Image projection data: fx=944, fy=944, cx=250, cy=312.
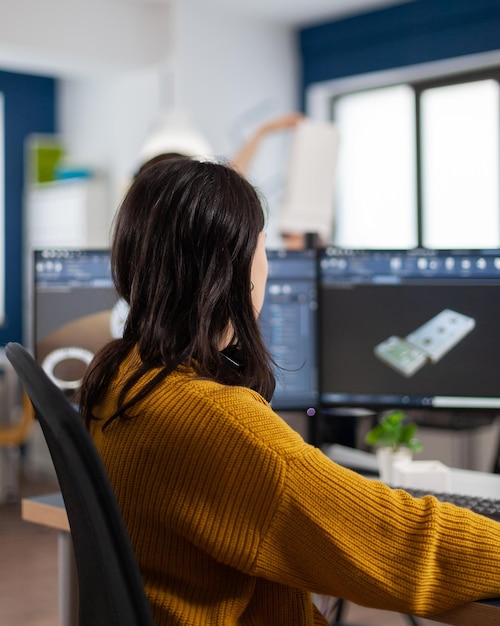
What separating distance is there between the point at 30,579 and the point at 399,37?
11.4ft

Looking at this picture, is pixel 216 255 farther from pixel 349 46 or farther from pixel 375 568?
pixel 349 46

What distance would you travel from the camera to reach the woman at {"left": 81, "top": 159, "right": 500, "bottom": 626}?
1031mm

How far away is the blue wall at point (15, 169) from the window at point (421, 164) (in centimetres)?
202

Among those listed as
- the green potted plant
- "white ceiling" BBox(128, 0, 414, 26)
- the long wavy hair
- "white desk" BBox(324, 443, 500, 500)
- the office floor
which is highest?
"white ceiling" BBox(128, 0, 414, 26)

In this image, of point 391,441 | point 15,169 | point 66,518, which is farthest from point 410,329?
point 15,169

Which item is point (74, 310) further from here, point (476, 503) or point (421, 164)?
point (421, 164)

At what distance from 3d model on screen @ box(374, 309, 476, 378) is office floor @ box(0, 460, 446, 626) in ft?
4.38

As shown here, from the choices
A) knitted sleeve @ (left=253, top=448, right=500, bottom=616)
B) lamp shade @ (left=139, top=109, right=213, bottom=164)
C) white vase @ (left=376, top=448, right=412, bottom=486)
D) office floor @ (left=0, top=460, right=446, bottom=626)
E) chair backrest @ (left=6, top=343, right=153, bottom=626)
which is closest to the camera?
chair backrest @ (left=6, top=343, right=153, bottom=626)

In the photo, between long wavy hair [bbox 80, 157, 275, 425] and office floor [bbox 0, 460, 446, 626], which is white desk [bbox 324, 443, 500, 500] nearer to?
long wavy hair [bbox 80, 157, 275, 425]

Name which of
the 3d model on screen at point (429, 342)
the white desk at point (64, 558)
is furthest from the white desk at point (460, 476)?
the white desk at point (64, 558)

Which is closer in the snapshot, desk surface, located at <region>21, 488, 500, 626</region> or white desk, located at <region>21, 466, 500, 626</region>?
desk surface, located at <region>21, 488, 500, 626</region>

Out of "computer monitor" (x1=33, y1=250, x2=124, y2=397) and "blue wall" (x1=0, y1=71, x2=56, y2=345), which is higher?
"blue wall" (x1=0, y1=71, x2=56, y2=345)

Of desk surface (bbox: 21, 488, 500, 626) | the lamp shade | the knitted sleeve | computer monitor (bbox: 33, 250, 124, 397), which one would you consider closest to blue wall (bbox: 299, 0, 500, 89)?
the lamp shade

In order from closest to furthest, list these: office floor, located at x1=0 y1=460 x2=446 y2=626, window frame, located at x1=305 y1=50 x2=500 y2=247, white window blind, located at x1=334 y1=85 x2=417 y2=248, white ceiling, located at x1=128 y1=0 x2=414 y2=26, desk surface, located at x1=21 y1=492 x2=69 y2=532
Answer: desk surface, located at x1=21 y1=492 x2=69 y2=532
office floor, located at x1=0 y1=460 x2=446 y2=626
window frame, located at x1=305 y1=50 x2=500 y2=247
white ceiling, located at x1=128 y1=0 x2=414 y2=26
white window blind, located at x1=334 y1=85 x2=417 y2=248
